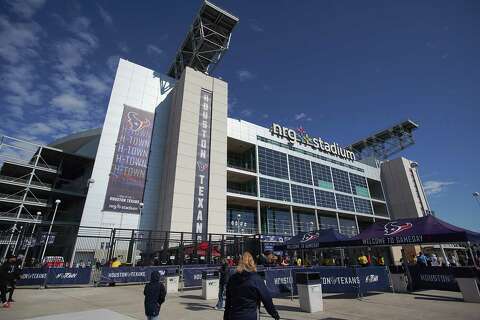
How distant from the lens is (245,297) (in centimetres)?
364

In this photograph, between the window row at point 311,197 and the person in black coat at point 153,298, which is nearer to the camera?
the person in black coat at point 153,298

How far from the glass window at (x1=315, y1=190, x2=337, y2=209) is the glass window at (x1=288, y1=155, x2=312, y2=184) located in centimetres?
323

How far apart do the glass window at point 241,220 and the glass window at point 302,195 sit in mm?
8342

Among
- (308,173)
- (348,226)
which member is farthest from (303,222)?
(348,226)

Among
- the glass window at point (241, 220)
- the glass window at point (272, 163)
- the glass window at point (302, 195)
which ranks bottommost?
the glass window at point (241, 220)

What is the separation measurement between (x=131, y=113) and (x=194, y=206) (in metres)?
17.3

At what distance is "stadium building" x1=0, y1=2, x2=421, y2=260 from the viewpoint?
34656 mm

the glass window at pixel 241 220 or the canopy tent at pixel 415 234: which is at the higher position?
the glass window at pixel 241 220

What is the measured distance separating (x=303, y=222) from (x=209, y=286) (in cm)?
4031

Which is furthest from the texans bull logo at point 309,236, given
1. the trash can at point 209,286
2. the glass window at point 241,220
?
the glass window at point 241,220

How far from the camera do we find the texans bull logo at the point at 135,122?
1525 inches

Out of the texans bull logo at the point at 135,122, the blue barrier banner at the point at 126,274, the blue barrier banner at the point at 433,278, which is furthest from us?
the texans bull logo at the point at 135,122

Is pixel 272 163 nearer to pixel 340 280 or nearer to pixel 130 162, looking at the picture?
pixel 130 162

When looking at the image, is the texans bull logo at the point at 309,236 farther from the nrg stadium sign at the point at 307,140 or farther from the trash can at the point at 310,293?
the nrg stadium sign at the point at 307,140
